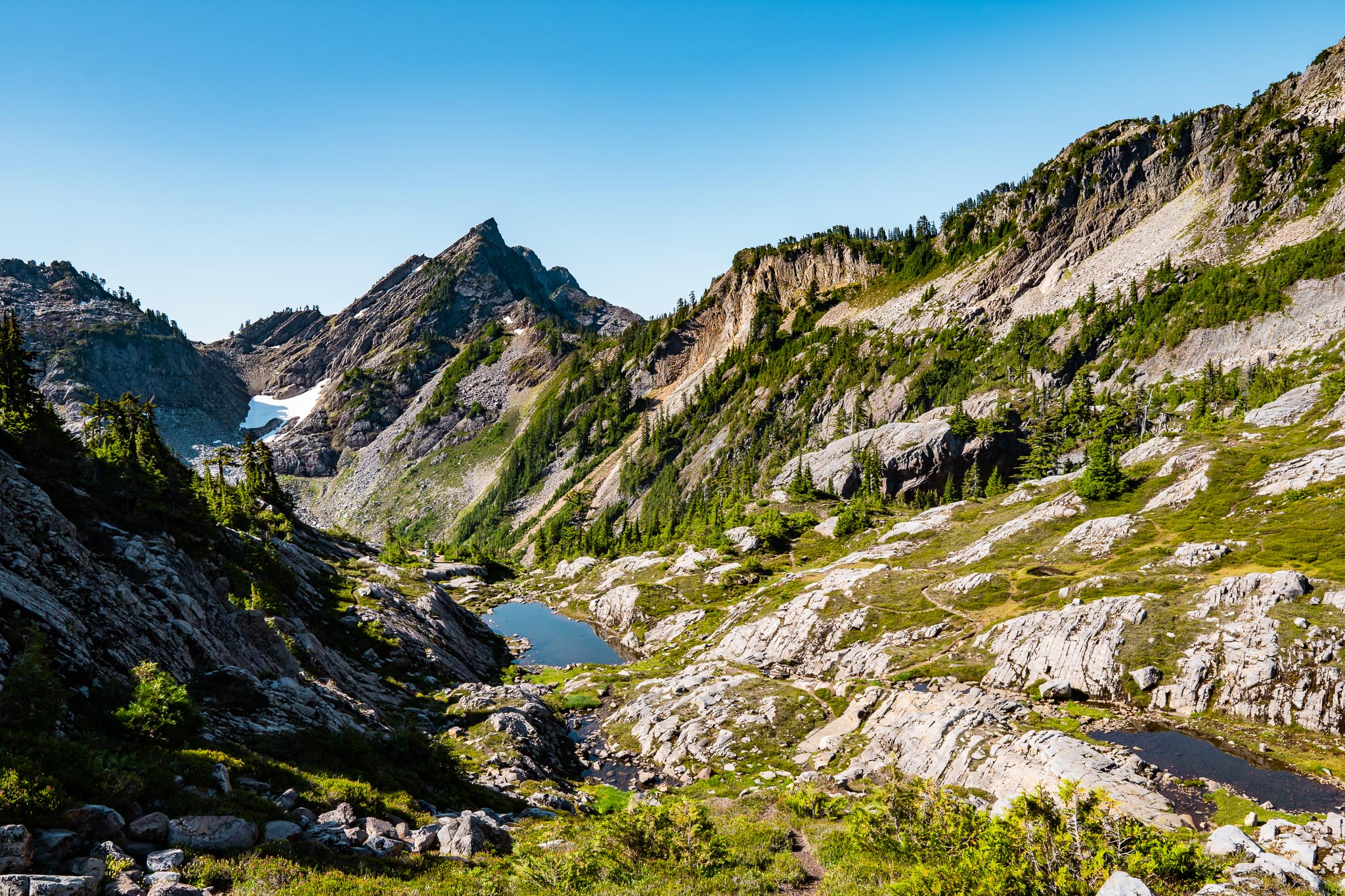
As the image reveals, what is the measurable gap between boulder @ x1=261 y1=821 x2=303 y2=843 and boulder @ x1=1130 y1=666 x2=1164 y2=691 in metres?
62.1

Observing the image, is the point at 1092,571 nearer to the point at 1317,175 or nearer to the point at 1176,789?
the point at 1176,789

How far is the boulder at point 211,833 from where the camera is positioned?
678 inches

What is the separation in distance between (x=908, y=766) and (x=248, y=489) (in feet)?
446

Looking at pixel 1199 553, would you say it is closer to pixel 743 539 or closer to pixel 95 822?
pixel 743 539

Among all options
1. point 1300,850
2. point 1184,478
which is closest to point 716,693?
point 1300,850

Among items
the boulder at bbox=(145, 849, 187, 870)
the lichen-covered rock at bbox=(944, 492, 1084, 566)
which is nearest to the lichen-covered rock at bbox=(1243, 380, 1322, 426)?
the lichen-covered rock at bbox=(944, 492, 1084, 566)

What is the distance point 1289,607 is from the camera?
50.4 meters

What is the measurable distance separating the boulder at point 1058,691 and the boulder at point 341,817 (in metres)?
55.6

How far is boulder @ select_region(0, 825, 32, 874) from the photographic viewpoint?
43.1ft

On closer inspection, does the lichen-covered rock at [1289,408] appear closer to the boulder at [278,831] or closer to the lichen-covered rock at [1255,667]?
the lichen-covered rock at [1255,667]

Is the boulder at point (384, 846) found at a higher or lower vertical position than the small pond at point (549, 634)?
higher

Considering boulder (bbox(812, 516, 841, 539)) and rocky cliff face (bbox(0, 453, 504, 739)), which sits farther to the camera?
boulder (bbox(812, 516, 841, 539))

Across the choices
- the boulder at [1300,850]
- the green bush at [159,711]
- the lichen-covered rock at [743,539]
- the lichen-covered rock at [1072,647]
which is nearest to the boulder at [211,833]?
the green bush at [159,711]

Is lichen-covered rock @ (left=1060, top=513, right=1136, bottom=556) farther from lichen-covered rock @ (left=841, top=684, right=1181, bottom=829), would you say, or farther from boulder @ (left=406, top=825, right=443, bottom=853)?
boulder @ (left=406, top=825, right=443, bottom=853)
